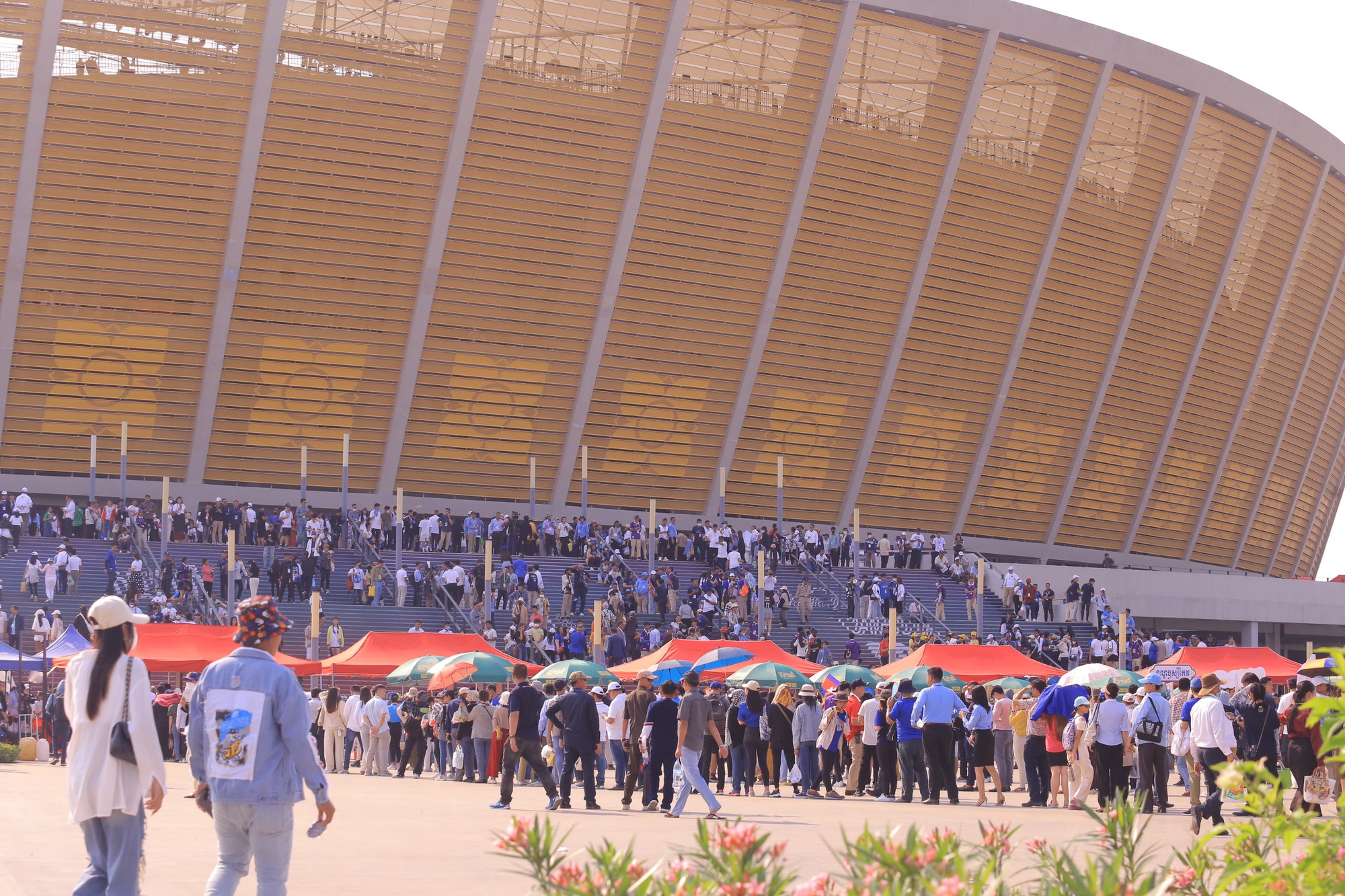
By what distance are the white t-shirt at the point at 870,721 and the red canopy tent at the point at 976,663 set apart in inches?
199

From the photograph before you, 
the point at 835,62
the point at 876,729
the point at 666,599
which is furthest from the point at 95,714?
the point at 835,62

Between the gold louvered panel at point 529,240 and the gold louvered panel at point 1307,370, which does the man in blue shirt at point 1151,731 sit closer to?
the gold louvered panel at point 529,240

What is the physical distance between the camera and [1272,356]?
56188 millimetres

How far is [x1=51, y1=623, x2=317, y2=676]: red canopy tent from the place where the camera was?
77.0 feet

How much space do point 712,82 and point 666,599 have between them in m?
14.3

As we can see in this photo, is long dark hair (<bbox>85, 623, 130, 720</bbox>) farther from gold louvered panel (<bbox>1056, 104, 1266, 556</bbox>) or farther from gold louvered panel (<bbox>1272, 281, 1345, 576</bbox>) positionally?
gold louvered panel (<bbox>1272, 281, 1345, 576</bbox>)

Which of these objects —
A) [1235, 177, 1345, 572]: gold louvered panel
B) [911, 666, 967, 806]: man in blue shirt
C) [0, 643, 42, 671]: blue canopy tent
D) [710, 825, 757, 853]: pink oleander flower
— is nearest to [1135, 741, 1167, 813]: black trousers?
[911, 666, 967, 806]: man in blue shirt

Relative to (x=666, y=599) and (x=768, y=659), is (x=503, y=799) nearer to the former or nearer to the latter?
(x=768, y=659)

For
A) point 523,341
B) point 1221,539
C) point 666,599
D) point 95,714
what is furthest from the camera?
point 1221,539

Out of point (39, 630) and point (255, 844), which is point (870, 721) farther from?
point (39, 630)

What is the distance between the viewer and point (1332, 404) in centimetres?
6219

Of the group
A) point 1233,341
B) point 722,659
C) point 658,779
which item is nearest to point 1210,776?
point 658,779

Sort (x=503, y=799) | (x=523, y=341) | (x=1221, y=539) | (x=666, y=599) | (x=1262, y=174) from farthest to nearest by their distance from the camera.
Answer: (x=1221, y=539) → (x=1262, y=174) → (x=523, y=341) → (x=666, y=599) → (x=503, y=799)

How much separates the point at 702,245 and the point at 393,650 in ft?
70.3
